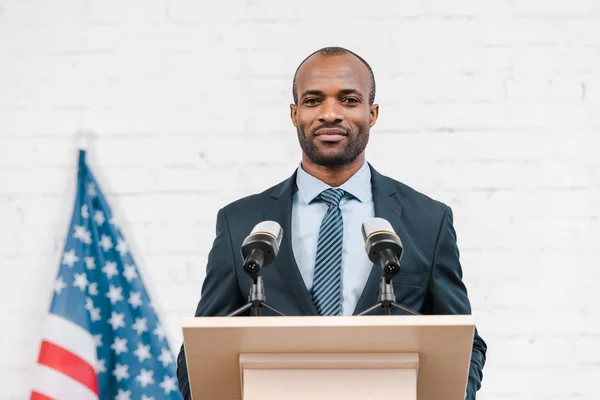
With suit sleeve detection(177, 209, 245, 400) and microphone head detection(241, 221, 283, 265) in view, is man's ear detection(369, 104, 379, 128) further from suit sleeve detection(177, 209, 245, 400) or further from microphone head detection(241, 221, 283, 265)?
microphone head detection(241, 221, 283, 265)

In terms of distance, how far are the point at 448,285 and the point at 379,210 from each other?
9.0 inches

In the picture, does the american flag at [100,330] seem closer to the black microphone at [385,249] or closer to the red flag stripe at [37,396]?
the red flag stripe at [37,396]

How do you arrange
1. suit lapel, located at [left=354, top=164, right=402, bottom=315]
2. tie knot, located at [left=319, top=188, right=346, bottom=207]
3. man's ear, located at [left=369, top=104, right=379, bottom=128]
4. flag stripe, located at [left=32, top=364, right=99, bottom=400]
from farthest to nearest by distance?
1. flag stripe, located at [left=32, top=364, right=99, bottom=400]
2. man's ear, located at [left=369, top=104, right=379, bottom=128]
3. tie knot, located at [left=319, top=188, right=346, bottom=207]
4. suit lapel, located at [left=354, top=164, right=402, bottom=315]

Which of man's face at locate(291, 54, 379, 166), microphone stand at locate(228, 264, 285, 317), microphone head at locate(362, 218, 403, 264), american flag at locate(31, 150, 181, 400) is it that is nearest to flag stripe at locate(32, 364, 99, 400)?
american flag at locate(31, 150, 181, 400)

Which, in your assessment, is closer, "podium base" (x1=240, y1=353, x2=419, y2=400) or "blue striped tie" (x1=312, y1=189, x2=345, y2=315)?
"podium base" (x1=240, y1=353, x2=419, y2=400)

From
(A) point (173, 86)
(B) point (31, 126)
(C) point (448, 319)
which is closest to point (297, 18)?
(A) point (173, 86)

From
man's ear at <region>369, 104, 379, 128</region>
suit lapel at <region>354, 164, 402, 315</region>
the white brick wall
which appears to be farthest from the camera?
the white brick wall

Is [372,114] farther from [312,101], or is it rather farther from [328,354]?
[328,354]

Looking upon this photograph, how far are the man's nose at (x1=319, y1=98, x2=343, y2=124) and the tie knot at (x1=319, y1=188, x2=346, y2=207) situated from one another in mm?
151

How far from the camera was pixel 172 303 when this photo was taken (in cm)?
292

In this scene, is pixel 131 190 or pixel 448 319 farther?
pixel 131 190

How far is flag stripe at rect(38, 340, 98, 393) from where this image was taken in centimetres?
280

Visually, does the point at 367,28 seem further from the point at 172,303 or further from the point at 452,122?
the point at 172,303

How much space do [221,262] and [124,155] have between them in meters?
0.96
